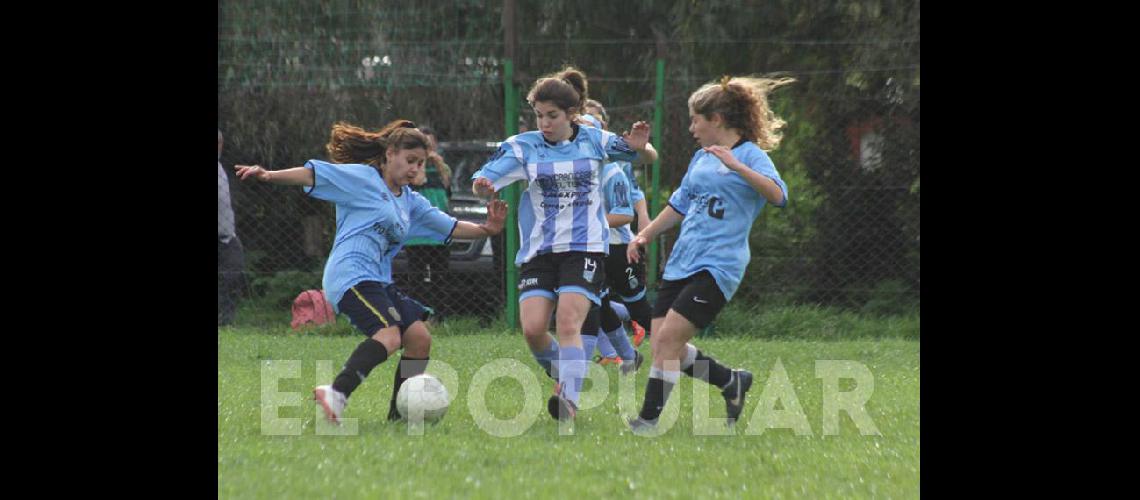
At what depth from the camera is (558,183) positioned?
6871 millimetres

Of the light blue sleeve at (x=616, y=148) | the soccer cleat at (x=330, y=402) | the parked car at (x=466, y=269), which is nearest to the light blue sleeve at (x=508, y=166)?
the light blue sleeve at (x=616, y=148)

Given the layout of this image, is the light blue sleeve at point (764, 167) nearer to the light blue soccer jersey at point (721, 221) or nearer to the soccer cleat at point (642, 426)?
the light blue soccer jersey at point (721, 221)

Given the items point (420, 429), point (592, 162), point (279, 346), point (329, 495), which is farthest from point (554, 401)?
point (279, 346)

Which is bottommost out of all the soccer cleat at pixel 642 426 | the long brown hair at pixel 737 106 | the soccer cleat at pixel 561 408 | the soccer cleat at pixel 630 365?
the soccer cleat at pixel 630 365

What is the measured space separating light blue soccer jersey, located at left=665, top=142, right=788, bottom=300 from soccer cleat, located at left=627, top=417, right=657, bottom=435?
2.20 ft

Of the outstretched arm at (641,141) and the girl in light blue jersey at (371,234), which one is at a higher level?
the outstretched arm at (641,141)

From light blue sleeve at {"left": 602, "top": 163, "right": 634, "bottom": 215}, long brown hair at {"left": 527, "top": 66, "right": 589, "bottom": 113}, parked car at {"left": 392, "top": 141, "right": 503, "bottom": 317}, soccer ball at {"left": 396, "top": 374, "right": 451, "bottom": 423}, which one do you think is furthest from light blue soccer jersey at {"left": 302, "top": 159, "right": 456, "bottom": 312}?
parked car at {"left": 392, "top": 141, "right": 503, "bottom": 317}

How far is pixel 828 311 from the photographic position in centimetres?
1208

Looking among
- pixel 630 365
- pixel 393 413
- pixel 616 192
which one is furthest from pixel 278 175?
pixel 630 365

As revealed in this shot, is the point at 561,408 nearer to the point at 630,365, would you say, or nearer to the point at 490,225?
the point at 490,225

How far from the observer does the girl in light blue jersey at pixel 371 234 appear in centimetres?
617

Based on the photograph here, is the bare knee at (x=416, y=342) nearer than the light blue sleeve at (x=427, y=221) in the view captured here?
Yes

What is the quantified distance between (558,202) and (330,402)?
5.32 feet

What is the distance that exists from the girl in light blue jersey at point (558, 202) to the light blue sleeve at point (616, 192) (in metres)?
1.63
